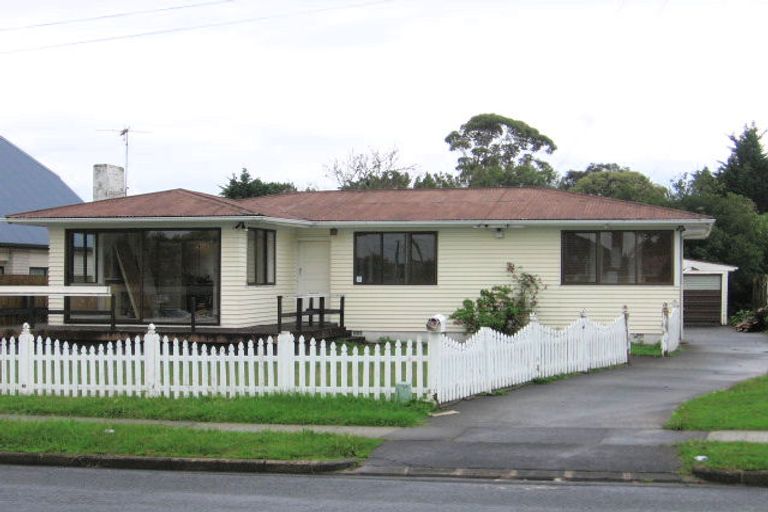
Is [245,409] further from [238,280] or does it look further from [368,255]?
[368,255]

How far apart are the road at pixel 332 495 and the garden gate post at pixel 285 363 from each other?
12.9ft

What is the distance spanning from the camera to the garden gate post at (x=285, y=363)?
14.3 meters

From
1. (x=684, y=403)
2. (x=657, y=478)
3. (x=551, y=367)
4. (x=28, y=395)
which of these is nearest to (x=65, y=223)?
(x=28, y=395)

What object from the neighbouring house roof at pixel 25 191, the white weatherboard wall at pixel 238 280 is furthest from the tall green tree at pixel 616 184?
the white weatherboard wall at pixel 238 280

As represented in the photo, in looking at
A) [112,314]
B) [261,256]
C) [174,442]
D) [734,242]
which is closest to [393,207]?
[261,256]

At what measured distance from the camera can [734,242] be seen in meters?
43.6

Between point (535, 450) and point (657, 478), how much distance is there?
5.34ft

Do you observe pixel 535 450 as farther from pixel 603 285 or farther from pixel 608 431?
pixel 603 285

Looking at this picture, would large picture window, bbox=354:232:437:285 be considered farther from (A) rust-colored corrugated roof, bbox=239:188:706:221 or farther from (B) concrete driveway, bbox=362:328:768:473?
(B) concrete driveway, bbox=362:328:768:473

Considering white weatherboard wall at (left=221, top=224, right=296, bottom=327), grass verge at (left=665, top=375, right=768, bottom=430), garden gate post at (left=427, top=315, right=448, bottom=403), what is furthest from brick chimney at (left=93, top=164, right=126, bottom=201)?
grass verge at (left=665, top=375, right=768, bottom=430)

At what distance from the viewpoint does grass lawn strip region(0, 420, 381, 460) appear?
11.0m

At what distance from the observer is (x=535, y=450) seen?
434 inches

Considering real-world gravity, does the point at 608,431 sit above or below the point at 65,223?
below

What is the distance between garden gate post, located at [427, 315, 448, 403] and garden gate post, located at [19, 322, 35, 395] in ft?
20.6
